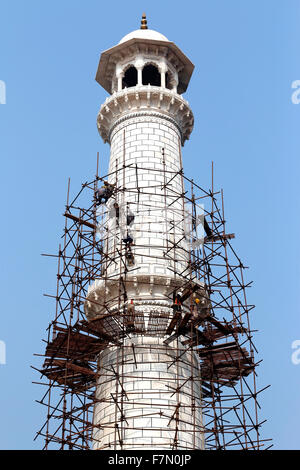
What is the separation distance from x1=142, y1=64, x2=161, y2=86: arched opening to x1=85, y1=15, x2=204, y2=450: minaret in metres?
1.79

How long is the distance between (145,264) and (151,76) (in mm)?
17412

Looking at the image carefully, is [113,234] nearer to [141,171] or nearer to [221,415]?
[141,171]

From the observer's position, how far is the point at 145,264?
3575 centimetres

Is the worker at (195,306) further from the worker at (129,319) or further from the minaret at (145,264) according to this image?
the worker at (129,319)

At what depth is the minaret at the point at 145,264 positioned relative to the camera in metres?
31.5

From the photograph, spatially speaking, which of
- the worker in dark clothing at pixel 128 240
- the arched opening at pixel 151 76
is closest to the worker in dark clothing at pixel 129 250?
the worker in dark clothing at pixel 128 240

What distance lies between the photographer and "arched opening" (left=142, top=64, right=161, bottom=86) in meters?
47.7

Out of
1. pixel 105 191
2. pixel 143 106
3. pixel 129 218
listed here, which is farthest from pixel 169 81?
pixel 129 218

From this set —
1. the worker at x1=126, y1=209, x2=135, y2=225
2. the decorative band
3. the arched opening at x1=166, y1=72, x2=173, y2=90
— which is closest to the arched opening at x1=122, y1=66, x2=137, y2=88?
the arched opening at x1=166, y1=72, x2=173, y2=90

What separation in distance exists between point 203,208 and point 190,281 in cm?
683

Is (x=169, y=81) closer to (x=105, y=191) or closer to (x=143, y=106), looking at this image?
(x=143, y=106)

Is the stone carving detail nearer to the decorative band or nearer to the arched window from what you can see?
the decorative band

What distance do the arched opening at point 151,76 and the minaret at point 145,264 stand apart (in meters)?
1.79

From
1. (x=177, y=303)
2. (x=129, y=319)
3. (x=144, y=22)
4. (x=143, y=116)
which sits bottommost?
(x=129, y=319)
